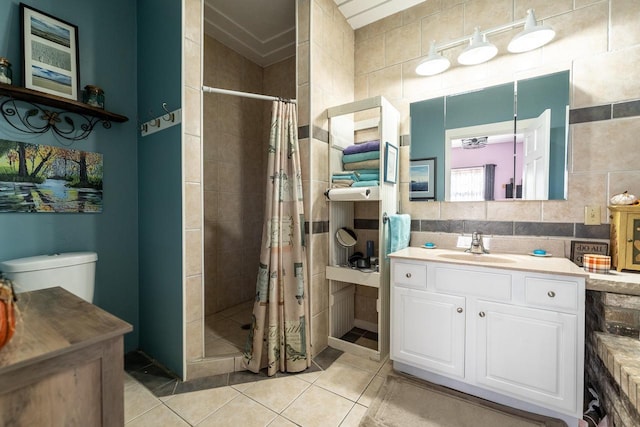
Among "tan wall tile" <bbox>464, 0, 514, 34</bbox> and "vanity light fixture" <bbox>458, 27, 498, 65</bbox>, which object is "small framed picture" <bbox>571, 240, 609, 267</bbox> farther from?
"tan wall tile" <bbox>464, 0, 514, 34</bbox>

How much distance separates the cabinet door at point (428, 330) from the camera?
1.62 m

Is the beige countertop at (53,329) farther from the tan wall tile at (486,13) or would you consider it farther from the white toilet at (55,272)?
the tan wall tile at (486,13)

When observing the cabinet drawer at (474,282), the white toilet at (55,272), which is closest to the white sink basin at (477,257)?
the cabinet drawer at (474,282)

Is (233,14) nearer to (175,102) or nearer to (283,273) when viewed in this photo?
(175,102)

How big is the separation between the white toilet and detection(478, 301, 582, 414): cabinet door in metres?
2.44

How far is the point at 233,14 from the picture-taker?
246cm

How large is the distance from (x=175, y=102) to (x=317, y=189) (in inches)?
45.0

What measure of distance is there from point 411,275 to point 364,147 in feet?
3.43

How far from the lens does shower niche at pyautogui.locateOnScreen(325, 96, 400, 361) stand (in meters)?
2.00

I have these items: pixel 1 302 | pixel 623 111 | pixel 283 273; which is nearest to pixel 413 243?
pixel 283 273

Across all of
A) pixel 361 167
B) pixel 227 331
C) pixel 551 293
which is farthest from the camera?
pixel 227 331

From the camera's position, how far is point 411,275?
1.78m

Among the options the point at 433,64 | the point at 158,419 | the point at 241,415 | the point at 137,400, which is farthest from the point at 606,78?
the point at 137,400

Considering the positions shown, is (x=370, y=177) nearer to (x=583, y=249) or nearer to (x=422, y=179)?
(x=422, y=179)
